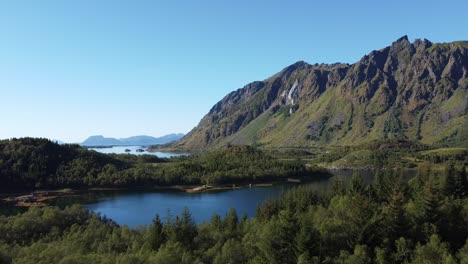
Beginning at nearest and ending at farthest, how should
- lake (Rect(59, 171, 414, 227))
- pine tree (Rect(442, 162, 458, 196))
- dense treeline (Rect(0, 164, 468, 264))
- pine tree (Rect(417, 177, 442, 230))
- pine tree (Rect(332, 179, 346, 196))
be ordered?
dense treeline (Rect(0, 164, 468, 264)), pine tree (Rect(417, 177, 442, 230)), pine tree (Rect(442, 162, 458, 196)), pine tree (Rect(332, 179, 346, 196)), lake (Rect(59, 171, 414, 227))

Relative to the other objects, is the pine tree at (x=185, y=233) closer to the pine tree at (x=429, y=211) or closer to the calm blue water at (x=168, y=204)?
the pine tree at (x=429, y=211)

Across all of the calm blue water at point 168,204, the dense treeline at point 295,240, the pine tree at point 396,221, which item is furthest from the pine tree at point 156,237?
the calm blue water at point 168,204

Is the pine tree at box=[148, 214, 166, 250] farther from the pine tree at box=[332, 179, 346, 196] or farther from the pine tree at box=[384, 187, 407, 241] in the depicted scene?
the pine tree at box=[332, 179, 346, 196]

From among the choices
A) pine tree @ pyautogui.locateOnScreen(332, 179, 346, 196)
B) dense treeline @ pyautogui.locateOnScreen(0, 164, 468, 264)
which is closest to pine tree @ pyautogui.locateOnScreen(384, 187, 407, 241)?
dense treeline @ pyautogui.locateOnScreen(0, 164, 468, 264)

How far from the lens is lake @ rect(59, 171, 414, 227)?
140250 mm

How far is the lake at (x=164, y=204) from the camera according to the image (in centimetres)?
14025

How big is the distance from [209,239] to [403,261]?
32191mm

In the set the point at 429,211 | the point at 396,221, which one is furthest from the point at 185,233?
the point at 429,211

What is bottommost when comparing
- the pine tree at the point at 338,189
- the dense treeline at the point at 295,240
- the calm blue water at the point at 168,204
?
the calm blue water at the point at 168,204

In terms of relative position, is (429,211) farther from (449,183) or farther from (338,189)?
(338,189)

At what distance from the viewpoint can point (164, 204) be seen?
6540 inches

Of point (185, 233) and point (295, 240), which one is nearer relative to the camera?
point (295, 240)

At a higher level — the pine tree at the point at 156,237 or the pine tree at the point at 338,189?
the pine tree at the point at 338,189

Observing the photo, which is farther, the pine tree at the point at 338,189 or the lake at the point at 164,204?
the lake at the point at 164,204
